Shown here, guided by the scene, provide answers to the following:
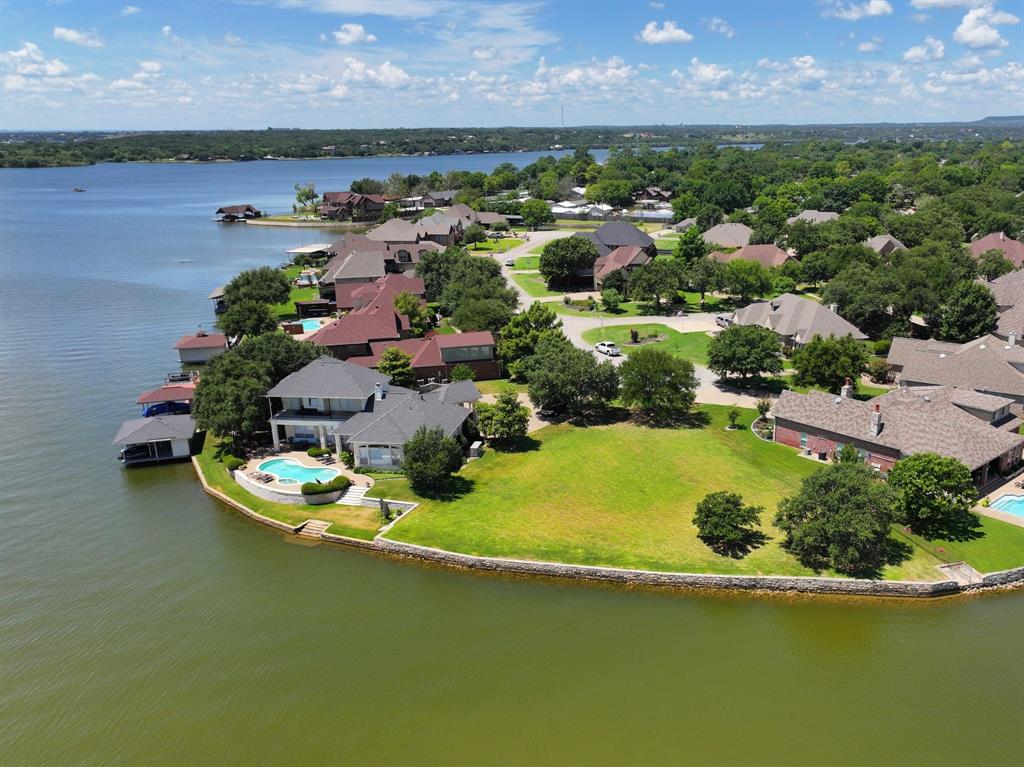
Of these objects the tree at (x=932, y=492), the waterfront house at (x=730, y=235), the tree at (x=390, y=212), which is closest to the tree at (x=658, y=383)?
the tree at (x=932, y=492)

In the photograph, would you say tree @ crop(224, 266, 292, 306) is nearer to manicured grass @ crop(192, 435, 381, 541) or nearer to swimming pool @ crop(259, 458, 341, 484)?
swimming pool @ crop(259, 458, 341, 484)

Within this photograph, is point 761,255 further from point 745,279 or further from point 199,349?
point 199,349

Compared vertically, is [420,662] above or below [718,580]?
below

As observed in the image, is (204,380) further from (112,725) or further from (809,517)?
(809,517)

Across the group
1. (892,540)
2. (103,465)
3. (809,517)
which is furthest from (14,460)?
(892,540)

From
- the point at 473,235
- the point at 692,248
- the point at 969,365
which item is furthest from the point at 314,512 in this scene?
the point at 473,235

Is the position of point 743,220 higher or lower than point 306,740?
higher

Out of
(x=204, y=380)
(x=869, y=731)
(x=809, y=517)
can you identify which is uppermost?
(x=204, y=380)
